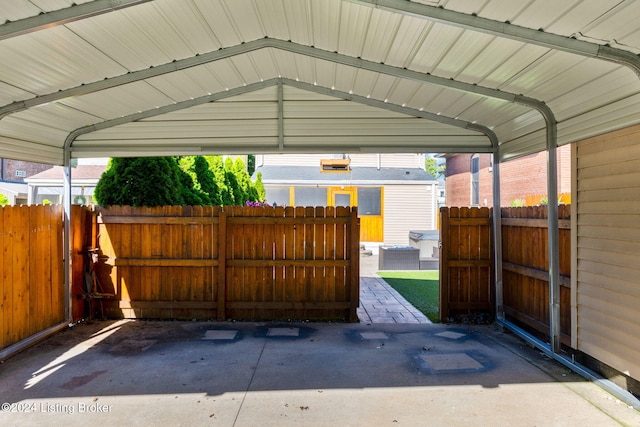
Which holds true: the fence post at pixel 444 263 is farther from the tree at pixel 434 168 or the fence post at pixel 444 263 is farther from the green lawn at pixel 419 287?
the tree at pixel 434 168

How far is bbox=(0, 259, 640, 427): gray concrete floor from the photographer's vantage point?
10.3ft

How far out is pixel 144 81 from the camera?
4.62 m

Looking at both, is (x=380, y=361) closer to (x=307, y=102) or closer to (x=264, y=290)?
(x=264, y=290)

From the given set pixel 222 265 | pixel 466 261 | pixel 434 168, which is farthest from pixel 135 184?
pixel 434 168

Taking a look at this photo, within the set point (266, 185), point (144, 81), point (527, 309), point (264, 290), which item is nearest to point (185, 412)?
point (264, 290)

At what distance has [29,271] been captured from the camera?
486cm

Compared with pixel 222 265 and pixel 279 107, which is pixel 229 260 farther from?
pixel 279 107

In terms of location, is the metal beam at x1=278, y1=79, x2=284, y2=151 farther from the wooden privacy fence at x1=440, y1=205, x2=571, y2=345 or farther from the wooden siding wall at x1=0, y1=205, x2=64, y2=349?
the wooden siding wall at x1=0, y1=205, x2=64, y2=349

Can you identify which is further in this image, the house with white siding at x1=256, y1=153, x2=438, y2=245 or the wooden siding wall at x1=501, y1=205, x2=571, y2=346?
the house with white siding at x1=256, y1=153, x2=438, y2=245

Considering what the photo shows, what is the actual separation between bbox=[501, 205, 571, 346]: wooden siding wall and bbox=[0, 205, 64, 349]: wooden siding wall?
20.4ft

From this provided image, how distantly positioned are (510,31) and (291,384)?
11.5ft

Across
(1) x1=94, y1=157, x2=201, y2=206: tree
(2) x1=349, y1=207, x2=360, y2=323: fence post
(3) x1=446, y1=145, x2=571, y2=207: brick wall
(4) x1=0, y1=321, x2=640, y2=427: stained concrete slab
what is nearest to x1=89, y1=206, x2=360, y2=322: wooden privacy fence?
(2) x1=349, y1=207, x2=360, y2=323: fence post

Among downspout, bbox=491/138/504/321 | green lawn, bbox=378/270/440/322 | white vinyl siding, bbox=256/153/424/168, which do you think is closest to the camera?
downspout, bbox=491/138/504/321

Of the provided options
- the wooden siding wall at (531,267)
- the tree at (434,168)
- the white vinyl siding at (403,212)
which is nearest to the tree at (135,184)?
the wooden siding wall at (531,267)
